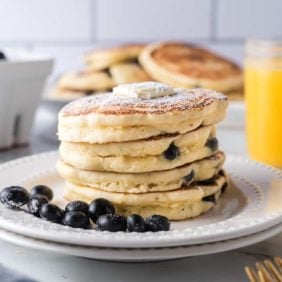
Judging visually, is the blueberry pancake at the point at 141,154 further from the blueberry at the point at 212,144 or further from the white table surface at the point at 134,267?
the white table surface at the point at 134,267

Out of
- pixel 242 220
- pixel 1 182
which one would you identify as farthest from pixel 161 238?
pixel 1 182

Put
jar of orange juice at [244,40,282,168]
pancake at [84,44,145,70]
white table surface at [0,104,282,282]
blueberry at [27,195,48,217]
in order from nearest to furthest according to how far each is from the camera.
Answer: white table surface at [0,104,282,282] → blueberry at [27,195,48,217] → jar of orange juice at [244,40,282,168] → pancake at [84,44,145,70]

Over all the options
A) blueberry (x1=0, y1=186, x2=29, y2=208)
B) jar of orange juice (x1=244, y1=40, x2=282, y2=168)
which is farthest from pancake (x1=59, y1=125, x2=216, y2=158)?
jar of orange juice (x1=244, y1=40, x2=282, y2=168)

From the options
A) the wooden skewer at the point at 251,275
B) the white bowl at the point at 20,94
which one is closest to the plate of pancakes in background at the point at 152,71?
the white bowl at the point at 20,94

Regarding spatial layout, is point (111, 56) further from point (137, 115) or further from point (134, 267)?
point (134, 267)

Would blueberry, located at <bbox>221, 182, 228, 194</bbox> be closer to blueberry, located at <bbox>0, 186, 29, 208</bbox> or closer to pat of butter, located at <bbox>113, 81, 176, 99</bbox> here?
pat of butter, located at <bbox>113, 81, 176, 99</bbox>
